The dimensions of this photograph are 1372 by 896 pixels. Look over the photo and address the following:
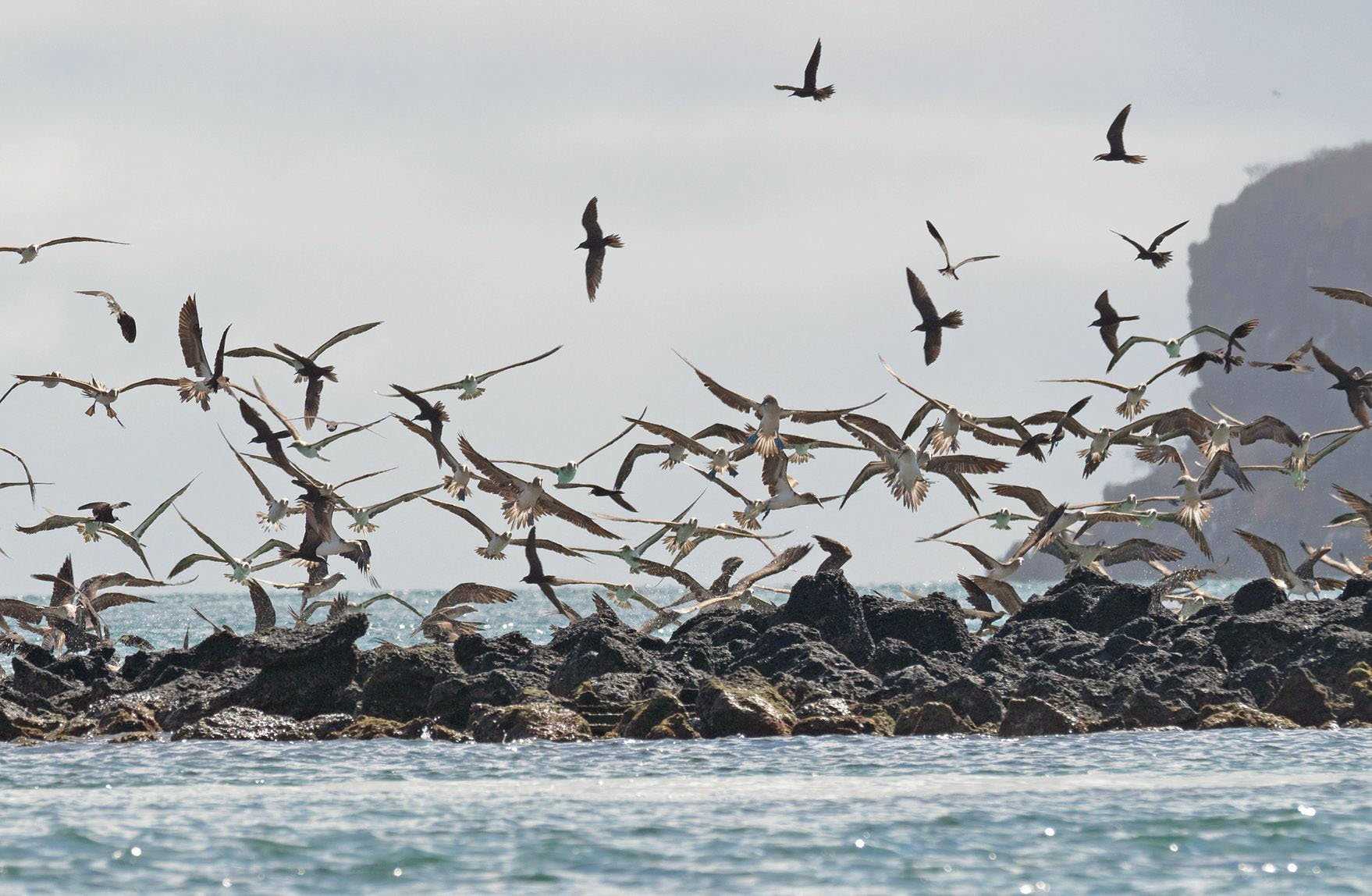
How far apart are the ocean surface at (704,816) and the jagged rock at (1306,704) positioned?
68 centimetres

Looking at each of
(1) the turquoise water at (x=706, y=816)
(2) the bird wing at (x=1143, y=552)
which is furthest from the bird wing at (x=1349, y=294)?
(1) the turquoise water at (x=706, y=816)

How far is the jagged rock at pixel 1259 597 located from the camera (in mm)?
32625

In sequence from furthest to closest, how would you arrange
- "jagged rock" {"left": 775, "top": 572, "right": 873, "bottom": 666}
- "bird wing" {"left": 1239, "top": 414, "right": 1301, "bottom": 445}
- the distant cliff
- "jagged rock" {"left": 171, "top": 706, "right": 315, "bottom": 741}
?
the distant cliff
"bird wing" {"left": 1239, "top": 414, "right": 1301, "bottom": 445}
"jagged rock" {"left": 775, "top": 572, "right": 873, "bottom": 666}
"jagged rock" {"left": 171, "top": 706, "right": 315, "bottom": 741}

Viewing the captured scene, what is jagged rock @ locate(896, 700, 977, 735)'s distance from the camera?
24.3 meters

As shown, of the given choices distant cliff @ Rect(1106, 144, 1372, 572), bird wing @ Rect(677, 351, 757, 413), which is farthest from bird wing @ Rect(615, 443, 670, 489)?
distant cliff @ Rect(1106, 144, 1372, 572)

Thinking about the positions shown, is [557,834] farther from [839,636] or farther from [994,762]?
[839,636]

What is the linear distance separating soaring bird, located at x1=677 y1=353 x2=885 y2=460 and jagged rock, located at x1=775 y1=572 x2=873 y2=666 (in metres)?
2.26

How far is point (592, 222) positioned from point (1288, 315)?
171206 mm

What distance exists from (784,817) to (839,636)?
11398 mm

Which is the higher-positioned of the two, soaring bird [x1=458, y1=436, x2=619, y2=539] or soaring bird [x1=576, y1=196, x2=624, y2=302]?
soaring bird [x1=576, y1=196, x2=624, y2=302]

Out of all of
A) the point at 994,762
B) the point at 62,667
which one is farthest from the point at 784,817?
the point at 62,667

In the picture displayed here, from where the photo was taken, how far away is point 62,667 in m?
31.0

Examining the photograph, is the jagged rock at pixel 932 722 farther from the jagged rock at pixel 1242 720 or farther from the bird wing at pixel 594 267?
the bird wing at pixel 594 267

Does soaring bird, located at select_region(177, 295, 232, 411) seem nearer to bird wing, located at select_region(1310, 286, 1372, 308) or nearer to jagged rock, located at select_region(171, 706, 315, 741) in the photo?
jagged rock, located at select_region(171, 706, 315, 741)
